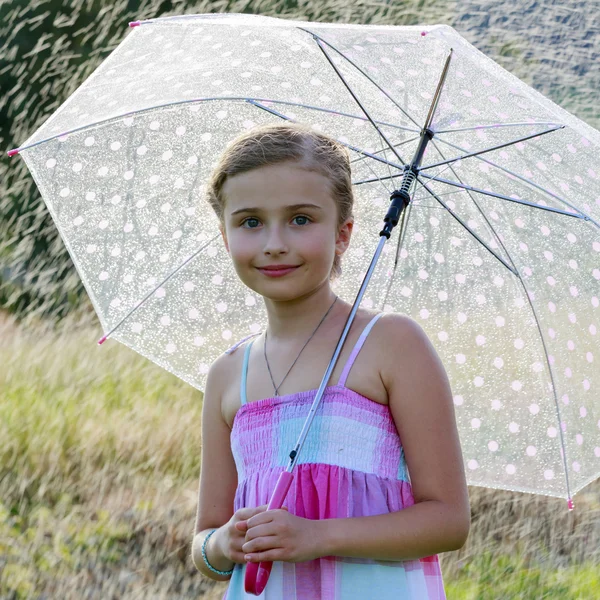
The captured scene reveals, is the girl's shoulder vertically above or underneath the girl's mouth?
underneath

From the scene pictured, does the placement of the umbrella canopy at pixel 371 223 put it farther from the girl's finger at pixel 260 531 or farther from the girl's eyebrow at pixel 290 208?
the girl's finger at pixel 260 531

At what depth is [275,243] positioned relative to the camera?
1826 millimetres

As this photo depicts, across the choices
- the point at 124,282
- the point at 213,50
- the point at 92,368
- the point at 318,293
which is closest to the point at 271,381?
the point at 318,293

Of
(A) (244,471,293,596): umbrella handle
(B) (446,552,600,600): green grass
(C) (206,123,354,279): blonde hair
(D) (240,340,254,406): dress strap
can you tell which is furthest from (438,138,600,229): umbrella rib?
(B) (446,552,600,600): green grass

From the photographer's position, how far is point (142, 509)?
11.9ft

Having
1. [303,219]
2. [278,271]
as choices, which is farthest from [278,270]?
[303,219]

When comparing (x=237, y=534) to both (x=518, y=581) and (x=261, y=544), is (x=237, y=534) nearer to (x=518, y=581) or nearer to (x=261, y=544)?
(x=261, y=544)

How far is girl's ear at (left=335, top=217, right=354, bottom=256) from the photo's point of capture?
1.98m

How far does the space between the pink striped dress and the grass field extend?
164 centimetres

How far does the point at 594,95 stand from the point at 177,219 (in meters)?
4.18

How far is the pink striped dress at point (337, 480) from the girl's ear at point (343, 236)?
18 cm

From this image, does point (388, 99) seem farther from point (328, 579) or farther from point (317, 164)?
point (328, 579)

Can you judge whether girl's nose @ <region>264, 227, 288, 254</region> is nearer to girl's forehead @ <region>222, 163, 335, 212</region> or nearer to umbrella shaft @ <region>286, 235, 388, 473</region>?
girl's forehead @ <region>222, 163, 335, 212</region>

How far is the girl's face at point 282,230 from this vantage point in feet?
6.06
